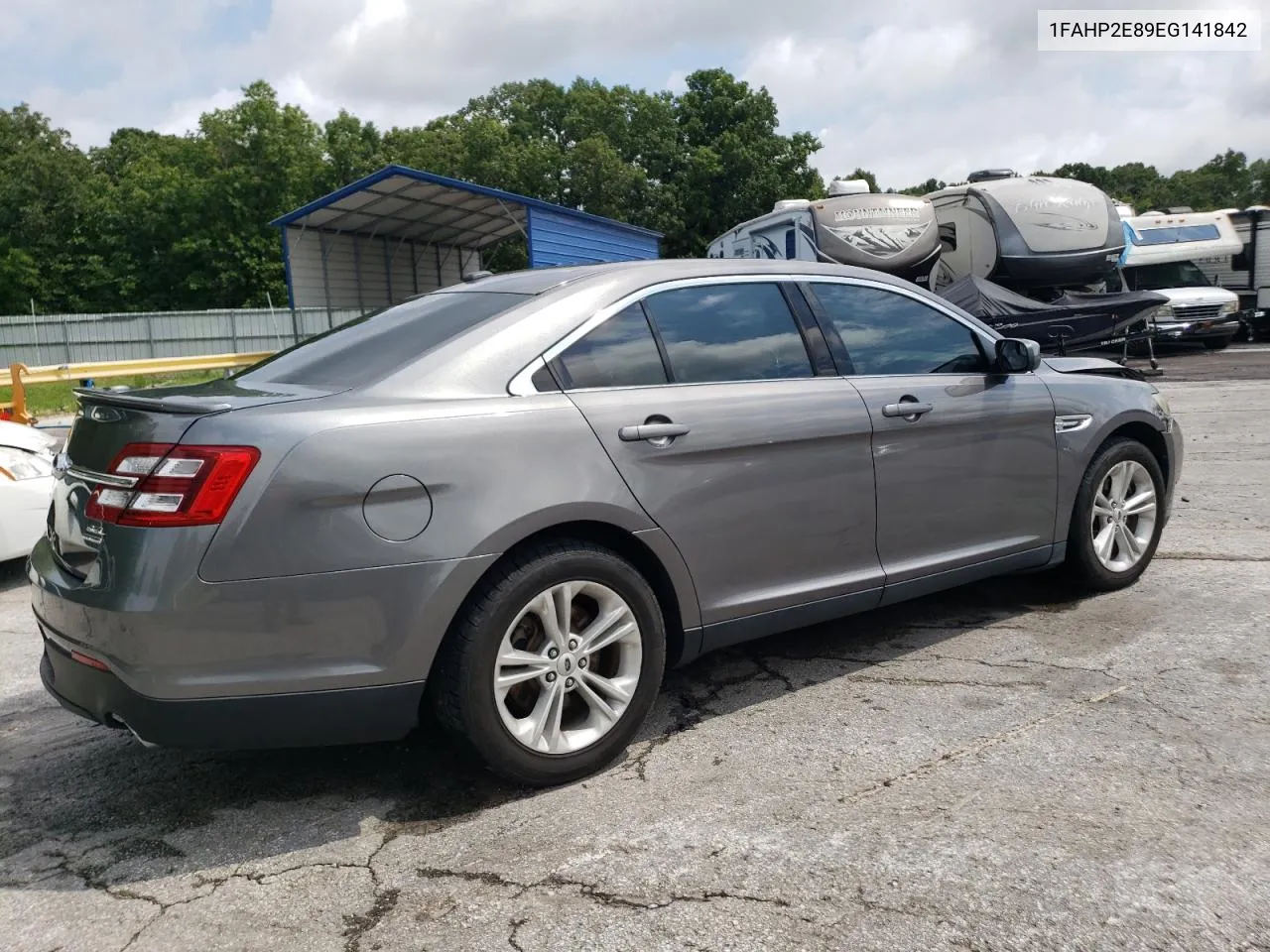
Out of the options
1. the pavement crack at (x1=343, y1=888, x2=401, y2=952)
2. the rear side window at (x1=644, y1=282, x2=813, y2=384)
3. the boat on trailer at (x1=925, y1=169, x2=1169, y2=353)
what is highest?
the boat on trailer at (x1=925, y1=169, x2=1169, y2=353)

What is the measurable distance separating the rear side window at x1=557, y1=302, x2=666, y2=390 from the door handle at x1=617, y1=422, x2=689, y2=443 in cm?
16

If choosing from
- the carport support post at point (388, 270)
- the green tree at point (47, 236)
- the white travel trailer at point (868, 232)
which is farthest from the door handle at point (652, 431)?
the green tree at point (47, 236)

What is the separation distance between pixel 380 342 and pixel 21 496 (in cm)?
363

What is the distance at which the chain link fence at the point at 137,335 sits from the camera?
96.0 ft

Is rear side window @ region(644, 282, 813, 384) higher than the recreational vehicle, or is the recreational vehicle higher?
the recreational vehicle

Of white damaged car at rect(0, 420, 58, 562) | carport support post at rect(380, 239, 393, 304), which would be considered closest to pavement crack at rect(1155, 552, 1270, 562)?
white damaged car at rect(0, 420, 58, 562)

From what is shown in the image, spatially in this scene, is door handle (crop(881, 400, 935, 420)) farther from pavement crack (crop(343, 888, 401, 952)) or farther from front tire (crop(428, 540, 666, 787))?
pavement crack (crop(343, 888, 401, 952))

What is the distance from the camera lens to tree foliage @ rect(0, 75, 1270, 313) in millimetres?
46969

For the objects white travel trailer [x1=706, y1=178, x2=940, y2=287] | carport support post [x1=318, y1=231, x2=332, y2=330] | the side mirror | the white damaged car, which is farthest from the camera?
carport support post [x1=318, y1=231, x2=332, y2=330]

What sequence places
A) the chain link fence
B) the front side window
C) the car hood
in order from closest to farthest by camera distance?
the front side window → the car hood → the chain link fence

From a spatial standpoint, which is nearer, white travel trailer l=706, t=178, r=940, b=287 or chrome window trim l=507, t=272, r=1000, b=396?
chrome window trim l=507, t=272, r=1000, b=396

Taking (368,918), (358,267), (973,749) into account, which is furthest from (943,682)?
(358,267)

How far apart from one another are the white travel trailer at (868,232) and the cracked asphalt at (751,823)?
11616mm

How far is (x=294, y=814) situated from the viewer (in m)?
3.07
